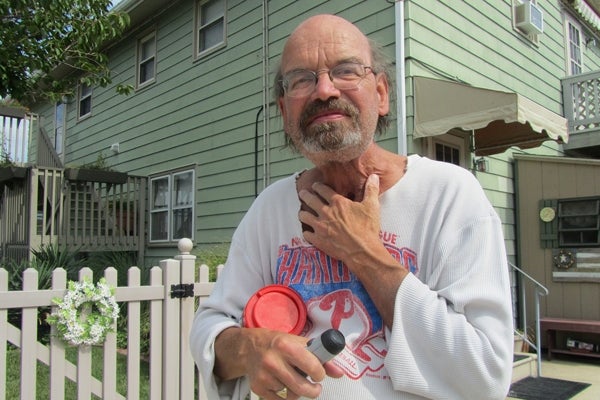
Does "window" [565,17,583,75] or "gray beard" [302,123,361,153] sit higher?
"window" [565,17,583,75]

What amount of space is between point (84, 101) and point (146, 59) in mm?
3366

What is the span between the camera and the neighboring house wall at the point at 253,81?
18.4ft

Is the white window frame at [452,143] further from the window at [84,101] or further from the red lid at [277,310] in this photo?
the window at [84,101]

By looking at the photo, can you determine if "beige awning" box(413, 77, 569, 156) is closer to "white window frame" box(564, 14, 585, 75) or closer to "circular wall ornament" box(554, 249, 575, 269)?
"circular wall ornament" box(554, 249, 575, 269)

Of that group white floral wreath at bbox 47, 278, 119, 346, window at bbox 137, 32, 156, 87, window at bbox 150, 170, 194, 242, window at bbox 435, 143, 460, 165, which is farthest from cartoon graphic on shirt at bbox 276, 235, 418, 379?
window at bbox 137, 32, 156, 87

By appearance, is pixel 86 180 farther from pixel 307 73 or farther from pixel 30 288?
pixel 307 73

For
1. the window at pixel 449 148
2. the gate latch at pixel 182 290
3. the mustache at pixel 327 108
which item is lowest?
the gate latch at pixel 182 290

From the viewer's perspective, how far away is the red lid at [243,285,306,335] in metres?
1.06

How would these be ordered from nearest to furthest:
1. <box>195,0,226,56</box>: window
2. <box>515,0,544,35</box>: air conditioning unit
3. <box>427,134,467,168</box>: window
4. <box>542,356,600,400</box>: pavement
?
<box>542,356,600,400</box>: pavement < <box>427,134,467,168</box>: window < <box>515,0,544,35</box>: air conditioning unit < <box>195,0,226,56</box>: window

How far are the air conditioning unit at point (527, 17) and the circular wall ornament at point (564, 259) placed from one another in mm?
3353

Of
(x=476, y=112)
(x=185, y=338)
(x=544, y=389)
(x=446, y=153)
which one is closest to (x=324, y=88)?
(x=185, y=338)

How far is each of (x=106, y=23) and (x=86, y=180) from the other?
123 inches

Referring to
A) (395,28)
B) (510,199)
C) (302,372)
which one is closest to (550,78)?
(510,199)

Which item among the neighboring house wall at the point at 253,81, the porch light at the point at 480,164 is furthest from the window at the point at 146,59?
the porch light at the point at 480,164
